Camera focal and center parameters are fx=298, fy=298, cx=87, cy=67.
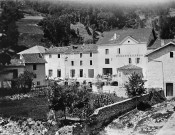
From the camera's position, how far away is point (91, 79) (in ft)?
177

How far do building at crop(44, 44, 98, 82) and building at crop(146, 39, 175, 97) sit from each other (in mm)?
20077

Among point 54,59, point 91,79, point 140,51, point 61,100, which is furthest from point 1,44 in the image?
point 61,100

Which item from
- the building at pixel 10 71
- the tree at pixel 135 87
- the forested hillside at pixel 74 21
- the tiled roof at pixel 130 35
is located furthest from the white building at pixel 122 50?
the forested hillside at pixel 74 21

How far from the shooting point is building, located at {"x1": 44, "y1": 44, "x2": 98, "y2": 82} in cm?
5547

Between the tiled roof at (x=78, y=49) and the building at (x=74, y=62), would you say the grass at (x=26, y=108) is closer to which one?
the building at (x=74, y=62)

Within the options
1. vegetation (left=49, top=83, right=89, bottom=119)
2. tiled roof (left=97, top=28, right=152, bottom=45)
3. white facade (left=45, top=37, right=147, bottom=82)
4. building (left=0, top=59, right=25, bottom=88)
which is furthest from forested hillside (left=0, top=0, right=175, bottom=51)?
vegetation (left=49, top=83, right=89, bottom=119)

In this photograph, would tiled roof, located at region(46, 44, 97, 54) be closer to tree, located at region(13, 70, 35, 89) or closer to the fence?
tree, located at region(13, 70, 35, 89)

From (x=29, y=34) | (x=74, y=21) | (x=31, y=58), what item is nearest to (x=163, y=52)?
(x=31, y=58)

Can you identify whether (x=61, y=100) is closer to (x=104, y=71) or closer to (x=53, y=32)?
(x=104, y=71)

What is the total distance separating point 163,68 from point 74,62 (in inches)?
1001

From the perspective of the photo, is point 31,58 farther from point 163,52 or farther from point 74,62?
point 163,52

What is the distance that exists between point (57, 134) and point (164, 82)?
17.4 meters

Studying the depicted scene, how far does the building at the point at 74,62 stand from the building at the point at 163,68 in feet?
65.9

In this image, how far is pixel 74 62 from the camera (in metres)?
57.2
